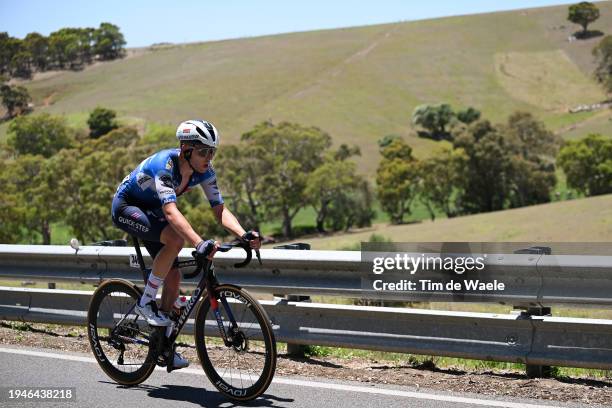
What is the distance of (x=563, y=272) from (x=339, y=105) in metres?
126

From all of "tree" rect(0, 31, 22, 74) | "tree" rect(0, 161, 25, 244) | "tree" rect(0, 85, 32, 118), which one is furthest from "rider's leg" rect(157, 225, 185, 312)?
"tree" rect(0, 31, 22, 74)

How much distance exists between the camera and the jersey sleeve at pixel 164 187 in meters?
5.93

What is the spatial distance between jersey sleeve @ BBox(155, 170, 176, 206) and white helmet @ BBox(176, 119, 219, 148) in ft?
0.89

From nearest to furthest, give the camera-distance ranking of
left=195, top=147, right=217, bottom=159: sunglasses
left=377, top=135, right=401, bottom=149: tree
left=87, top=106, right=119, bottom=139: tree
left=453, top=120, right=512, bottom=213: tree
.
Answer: left=195, top=147, right=217, bottom=159: sunglasses, left=453, top=120, right=512, bottom=213: tree, left=377, top=135, right=401, bottom=149: tree, left=87, top=106, right=119, bottom=139: tree

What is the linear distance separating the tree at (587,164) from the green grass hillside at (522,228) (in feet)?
51.4

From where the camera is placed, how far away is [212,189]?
20.9ft

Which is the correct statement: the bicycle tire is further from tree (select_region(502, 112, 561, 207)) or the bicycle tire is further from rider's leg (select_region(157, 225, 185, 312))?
tree (select_region(502, 112, 561, 207))

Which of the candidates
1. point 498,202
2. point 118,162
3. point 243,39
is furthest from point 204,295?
point 243,39

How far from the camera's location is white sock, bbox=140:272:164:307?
639cm

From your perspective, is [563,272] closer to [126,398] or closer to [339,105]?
[126,398]

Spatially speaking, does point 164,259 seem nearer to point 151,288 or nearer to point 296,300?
point 151,288

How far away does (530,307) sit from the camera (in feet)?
21.2

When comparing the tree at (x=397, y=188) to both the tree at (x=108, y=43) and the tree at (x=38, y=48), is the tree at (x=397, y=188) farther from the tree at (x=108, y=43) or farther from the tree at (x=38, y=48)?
the tree at (x=108, y=43)

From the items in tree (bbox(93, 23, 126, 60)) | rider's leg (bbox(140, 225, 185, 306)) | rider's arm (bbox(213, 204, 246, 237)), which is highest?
tree (bbox(93, 23, 126, 60))
